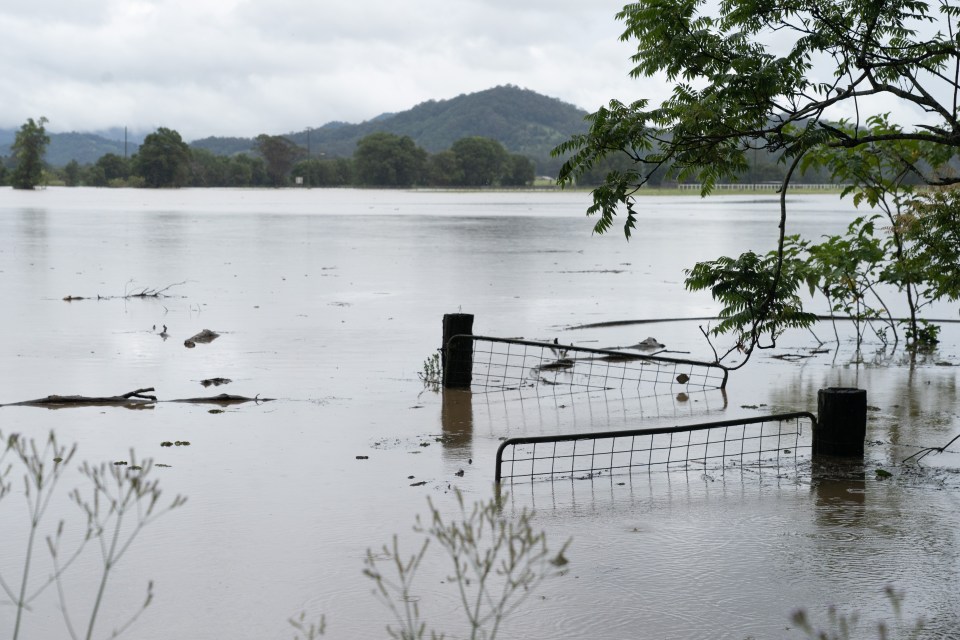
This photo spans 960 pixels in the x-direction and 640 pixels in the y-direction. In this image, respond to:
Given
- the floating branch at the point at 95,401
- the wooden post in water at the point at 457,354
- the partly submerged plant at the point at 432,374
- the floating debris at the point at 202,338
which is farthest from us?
the floating debris at the point at 202,338

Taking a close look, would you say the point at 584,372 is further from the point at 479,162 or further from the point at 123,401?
the point at 479,162

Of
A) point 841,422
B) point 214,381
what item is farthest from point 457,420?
point 841,422

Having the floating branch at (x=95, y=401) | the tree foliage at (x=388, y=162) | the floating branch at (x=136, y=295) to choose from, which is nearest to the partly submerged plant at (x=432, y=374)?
the floating branch at (x=95, y=401)

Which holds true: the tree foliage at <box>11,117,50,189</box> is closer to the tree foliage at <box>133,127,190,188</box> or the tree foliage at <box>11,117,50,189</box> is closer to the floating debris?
the tree foliage at <box>133,127,190,188</box>

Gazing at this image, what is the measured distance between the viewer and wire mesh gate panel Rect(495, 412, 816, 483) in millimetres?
8641

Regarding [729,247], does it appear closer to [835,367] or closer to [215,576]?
[835,367]

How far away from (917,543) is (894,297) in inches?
634

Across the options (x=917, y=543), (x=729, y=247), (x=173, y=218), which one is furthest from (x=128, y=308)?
(x=173, y=218)

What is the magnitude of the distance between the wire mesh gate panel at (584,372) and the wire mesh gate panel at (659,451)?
181 centimetres

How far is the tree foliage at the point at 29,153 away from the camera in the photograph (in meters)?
154

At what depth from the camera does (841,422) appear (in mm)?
8992

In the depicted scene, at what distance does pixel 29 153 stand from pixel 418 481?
16161cm

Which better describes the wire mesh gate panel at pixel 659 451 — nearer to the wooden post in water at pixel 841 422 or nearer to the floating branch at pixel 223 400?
the wooden post in water at pixel 841 422

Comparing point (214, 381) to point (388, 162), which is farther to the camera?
point (388, 162)
